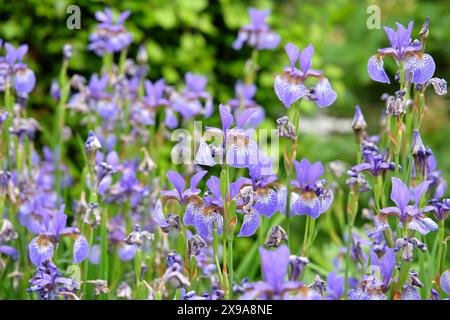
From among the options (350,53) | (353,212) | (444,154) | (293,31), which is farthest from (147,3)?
(353,212)

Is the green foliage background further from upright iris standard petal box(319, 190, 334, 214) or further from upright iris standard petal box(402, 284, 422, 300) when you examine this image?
upright iris standard petal box(402, 284, 422, 300)

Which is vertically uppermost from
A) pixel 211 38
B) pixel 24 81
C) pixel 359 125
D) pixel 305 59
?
pixel 211 38

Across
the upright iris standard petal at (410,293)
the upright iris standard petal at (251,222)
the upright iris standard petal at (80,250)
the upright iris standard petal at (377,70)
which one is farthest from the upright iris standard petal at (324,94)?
the upright iris standard petal at (80,250)

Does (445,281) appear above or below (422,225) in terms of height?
below

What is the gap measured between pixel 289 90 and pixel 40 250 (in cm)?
78

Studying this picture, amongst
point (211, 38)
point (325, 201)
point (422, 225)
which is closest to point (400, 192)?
point (422, 225)

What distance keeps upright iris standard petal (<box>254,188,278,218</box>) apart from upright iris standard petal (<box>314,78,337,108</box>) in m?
0.29

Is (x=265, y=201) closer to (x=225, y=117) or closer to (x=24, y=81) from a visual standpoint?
(x=225, y=117)

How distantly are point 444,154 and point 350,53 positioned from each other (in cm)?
101

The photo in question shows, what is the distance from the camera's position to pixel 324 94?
1.83 meters

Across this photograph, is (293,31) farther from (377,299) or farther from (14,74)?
(377,299)

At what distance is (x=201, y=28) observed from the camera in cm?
443

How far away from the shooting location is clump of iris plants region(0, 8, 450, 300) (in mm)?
1663
